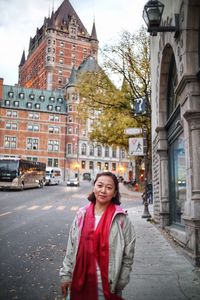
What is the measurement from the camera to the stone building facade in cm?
618

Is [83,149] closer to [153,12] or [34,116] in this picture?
[34,116]

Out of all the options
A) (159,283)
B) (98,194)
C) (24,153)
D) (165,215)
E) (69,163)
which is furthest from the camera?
(69,163)

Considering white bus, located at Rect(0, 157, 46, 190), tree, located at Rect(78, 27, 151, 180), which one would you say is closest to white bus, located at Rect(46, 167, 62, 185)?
white bus, located at Rect(0, 157, 46, 190)

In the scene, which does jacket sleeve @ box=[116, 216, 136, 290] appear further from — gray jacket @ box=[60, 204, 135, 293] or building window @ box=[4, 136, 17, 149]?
building window @ box=[4, 136, 17, 149]

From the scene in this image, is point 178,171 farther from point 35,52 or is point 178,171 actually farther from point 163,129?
point 35,52

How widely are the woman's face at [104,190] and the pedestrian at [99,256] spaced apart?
0.11 metres

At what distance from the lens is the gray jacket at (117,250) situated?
8.79 feet

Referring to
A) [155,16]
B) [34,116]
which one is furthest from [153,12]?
[34,116]

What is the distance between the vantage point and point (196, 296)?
435 centimetres

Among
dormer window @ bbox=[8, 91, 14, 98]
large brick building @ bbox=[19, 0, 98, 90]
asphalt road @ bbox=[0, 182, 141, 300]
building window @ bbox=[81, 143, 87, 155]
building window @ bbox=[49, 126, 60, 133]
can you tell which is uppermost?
large brick building @ bbox=[19, 0, 98, 90]

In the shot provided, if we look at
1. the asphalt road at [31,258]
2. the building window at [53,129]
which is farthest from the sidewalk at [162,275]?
the building window at [53,129]

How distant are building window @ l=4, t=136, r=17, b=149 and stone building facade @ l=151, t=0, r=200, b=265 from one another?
68934 mm

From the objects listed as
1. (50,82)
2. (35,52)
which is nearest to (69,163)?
(50,82)

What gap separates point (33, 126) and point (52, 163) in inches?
394
